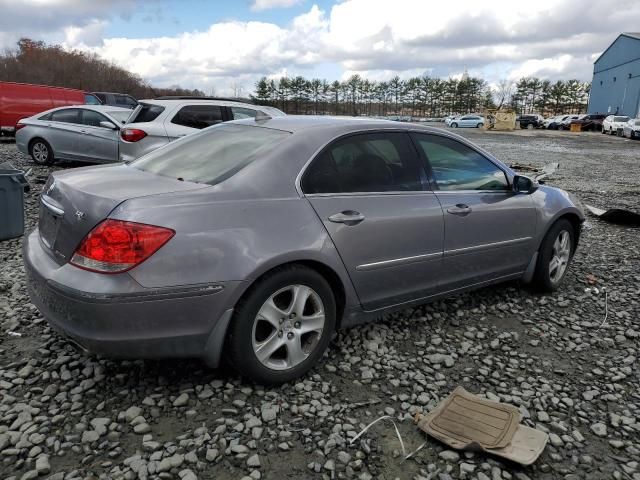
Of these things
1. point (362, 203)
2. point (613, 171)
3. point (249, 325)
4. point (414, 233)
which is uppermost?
point (362, 203)

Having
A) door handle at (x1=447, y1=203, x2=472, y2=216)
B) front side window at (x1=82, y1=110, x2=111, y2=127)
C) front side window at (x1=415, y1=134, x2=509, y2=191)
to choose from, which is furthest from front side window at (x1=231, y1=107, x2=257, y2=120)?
door handle at (x1=447, y1=203, x2=472, y2=216)

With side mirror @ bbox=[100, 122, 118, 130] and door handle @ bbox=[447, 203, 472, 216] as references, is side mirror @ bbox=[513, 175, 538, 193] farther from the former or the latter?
side mirror @ bbox=[100, 122, 118, 130]

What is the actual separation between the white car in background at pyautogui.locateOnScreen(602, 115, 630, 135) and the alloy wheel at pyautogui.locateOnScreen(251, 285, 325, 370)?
4196 cm

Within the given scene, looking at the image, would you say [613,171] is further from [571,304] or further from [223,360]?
[223,360]

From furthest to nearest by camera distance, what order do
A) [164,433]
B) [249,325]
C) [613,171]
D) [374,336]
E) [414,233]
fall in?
[613,171] < [374,336] < [414,233] < [249,325] < [164,433]

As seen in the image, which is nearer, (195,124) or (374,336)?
(374,336)

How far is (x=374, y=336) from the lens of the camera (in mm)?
3670

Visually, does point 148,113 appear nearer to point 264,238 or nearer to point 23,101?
point 264,238

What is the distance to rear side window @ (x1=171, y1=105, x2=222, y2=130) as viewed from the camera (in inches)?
363

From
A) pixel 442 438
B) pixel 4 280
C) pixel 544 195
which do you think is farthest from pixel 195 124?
pixel 442 438

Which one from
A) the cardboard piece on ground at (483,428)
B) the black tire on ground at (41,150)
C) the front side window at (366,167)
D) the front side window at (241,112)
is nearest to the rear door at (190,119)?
the front side window at (241,112)

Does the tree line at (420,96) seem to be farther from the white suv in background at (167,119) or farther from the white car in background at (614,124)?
the white suv in background at (167,119)

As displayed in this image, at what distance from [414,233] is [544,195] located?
1.74 m

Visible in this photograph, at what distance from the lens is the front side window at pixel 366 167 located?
10.2ft
